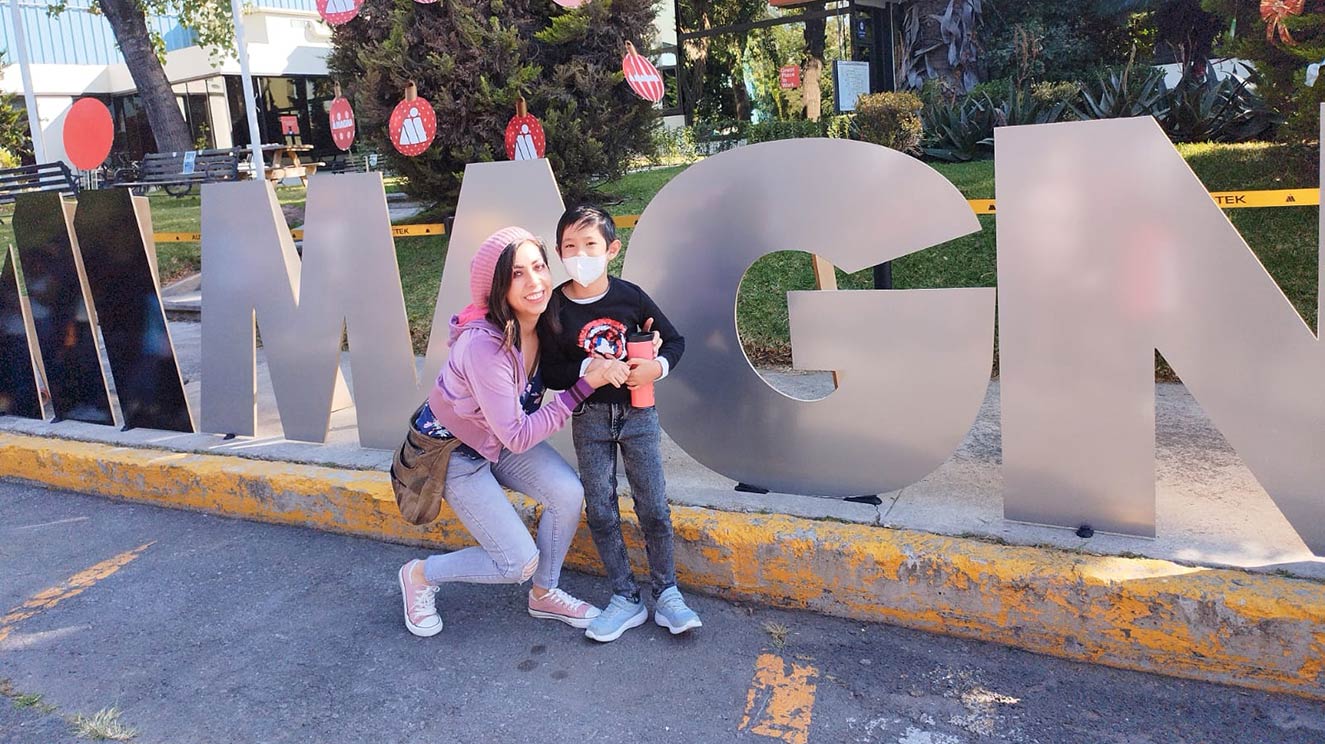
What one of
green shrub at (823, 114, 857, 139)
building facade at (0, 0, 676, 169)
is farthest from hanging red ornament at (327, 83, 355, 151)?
building facade at (0, 0, 676, 169)

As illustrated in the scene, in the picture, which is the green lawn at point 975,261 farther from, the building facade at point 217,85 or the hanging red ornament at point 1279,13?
the building facade at point 217,85

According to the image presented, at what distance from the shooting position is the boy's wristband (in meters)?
2.96

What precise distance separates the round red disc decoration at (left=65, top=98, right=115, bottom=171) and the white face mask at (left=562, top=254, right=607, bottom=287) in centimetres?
399

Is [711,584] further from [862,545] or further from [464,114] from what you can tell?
[464,114]

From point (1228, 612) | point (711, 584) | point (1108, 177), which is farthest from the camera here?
point (711, 584)

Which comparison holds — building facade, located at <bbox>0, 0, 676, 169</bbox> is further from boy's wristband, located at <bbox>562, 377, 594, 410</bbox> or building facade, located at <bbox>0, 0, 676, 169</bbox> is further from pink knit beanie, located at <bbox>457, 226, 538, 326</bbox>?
boy's wristband, located at <bbox>562, 377, 594, 410</bbox>

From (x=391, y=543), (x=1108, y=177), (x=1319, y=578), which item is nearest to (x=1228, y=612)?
(x=1319, y=578)

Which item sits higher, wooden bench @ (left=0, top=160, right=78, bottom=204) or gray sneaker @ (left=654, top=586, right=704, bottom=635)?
wooden bench @ (left=0, top=160, right=78, bottom=204)

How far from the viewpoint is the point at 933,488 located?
3.77 metres

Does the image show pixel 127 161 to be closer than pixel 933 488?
No

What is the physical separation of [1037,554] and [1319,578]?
0.73m

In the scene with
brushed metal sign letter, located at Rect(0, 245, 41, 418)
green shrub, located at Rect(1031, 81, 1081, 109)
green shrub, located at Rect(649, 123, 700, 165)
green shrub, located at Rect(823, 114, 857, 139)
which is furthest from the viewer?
green shrub, located at Rect(649, 123, 700, 165)

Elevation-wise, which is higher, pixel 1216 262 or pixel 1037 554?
pixel 1216 262

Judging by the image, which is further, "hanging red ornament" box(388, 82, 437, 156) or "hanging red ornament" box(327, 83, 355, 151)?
"hanging red ornament" box(327, 83, 355, 151)
